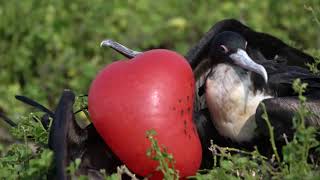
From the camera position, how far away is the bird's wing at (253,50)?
4.29 metres

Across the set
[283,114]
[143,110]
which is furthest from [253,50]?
[143,110]

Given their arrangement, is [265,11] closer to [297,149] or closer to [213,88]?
[213,88]

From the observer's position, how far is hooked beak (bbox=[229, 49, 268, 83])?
3.77m

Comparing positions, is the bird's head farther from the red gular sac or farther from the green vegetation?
the green vegetation

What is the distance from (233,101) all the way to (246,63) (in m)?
0.17

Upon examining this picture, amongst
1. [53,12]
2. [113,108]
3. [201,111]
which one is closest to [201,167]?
[201,111]

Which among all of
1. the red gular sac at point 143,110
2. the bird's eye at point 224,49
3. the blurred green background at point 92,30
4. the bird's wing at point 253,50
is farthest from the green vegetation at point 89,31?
the red gular sac at point 143,110

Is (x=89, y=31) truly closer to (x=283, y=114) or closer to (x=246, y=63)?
(x=246, y=63)

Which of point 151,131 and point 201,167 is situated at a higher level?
point 151,131

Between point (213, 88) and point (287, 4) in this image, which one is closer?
point (213, 88)

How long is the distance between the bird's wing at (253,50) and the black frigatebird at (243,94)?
101 millimetres

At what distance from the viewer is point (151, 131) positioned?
133 inches

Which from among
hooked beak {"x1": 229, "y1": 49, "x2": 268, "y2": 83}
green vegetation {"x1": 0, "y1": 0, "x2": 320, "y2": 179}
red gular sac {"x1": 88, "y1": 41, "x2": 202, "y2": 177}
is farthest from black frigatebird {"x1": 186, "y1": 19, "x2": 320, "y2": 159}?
green vegetation {"x1": 0, "y1": 0, "x2": 320, "y2": 179}

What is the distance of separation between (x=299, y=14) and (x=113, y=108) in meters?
3.65
